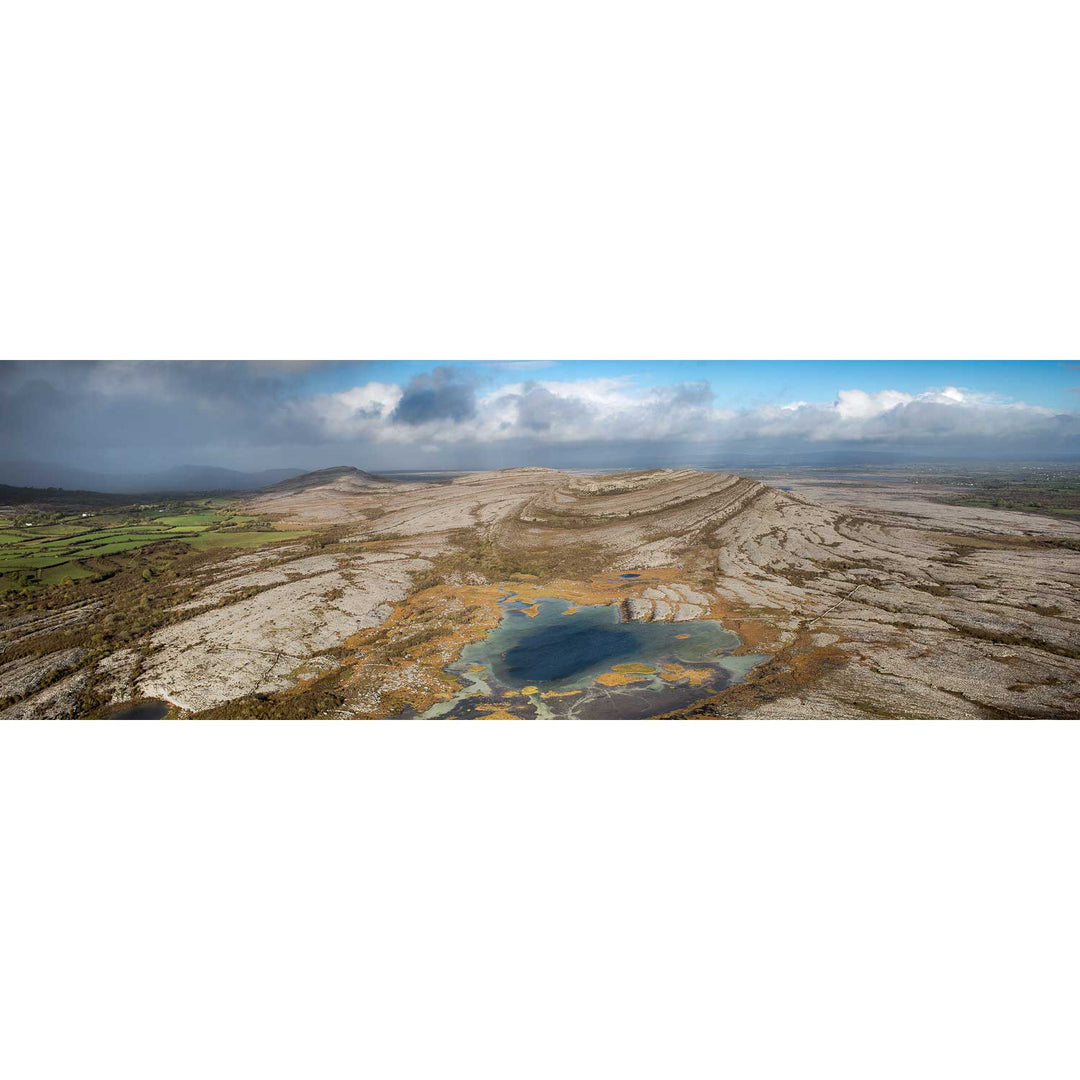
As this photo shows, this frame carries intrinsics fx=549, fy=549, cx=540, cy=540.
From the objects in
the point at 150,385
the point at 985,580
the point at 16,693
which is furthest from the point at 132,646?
the point at 985,580

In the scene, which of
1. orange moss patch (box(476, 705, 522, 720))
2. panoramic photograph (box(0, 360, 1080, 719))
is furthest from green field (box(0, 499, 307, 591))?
orange moss patch (box(476, 705, 522, 720))

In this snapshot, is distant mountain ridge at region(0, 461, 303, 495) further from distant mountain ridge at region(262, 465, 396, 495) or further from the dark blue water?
the dark blue water

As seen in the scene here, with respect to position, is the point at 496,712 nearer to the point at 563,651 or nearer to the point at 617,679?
the point at 563,651

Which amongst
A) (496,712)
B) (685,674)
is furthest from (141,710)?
(685,674)

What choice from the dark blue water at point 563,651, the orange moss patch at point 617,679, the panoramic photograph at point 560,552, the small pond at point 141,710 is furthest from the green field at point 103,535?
the orange moss patch at point 617,679

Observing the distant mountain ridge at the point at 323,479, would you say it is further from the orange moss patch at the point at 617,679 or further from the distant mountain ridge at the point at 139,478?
the orange moss patch at the point at 617,679

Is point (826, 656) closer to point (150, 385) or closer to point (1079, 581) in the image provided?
point (1079, 581)
